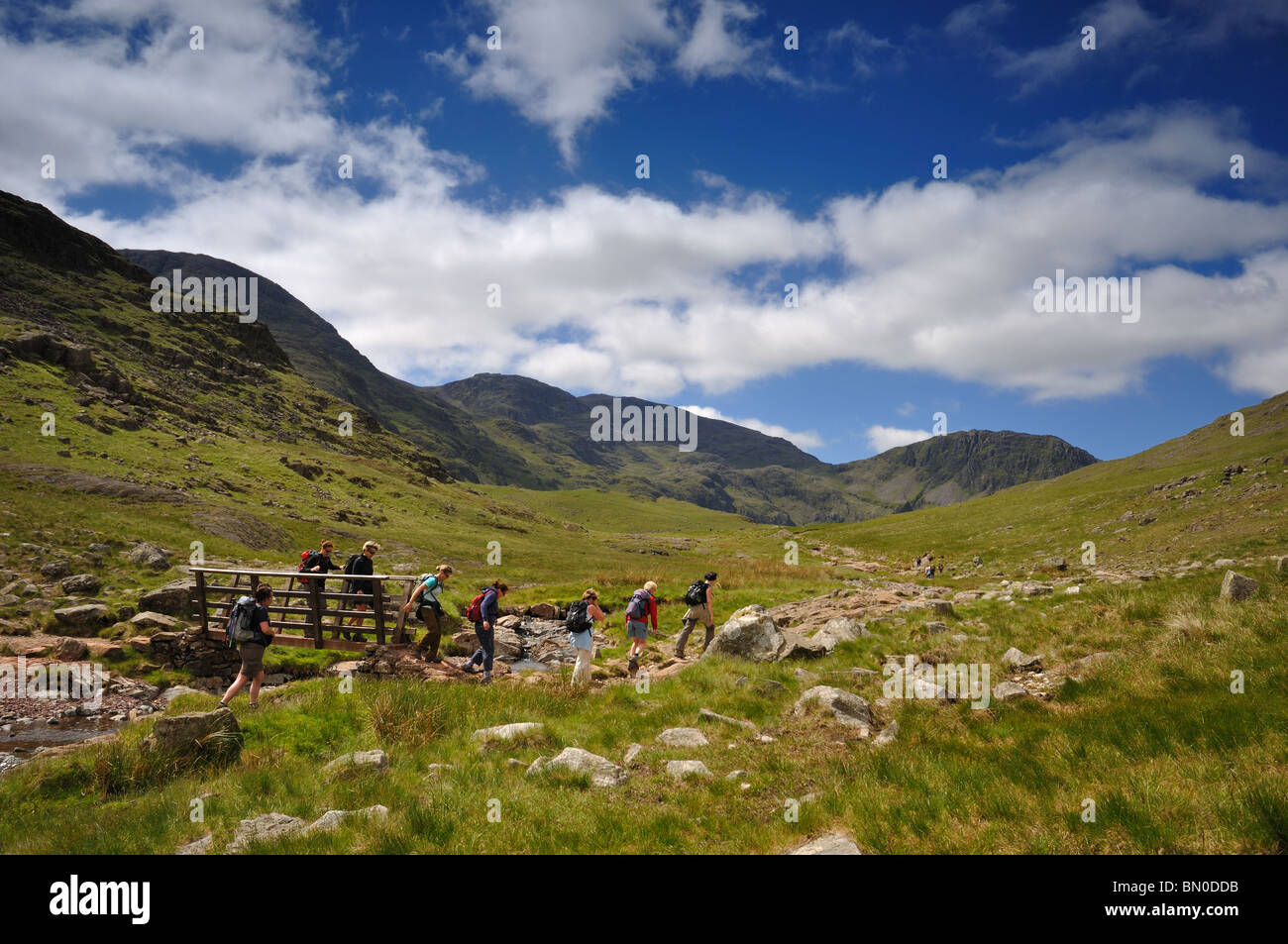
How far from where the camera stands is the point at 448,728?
12227mm

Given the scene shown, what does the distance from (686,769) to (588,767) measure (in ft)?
5.26

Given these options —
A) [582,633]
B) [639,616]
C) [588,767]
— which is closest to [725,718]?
[588,767]

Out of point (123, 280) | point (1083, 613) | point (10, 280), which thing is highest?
point (123, 280)

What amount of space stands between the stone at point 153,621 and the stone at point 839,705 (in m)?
21.9

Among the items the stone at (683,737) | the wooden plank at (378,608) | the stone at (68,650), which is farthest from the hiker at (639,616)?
the stone at (68,650)

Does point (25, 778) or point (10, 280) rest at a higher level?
point (10, 280)

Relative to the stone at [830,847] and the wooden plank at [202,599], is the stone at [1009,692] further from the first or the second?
the wooden plank at [202,599]

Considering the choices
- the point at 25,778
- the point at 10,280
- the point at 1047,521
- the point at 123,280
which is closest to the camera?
Answer: the point at 25,778

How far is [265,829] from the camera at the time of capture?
757cm

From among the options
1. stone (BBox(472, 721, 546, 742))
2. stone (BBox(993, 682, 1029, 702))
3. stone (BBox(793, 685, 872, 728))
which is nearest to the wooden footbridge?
stone (BBox(472, 721, 546, 742))

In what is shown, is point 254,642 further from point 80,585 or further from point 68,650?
point 80,585
